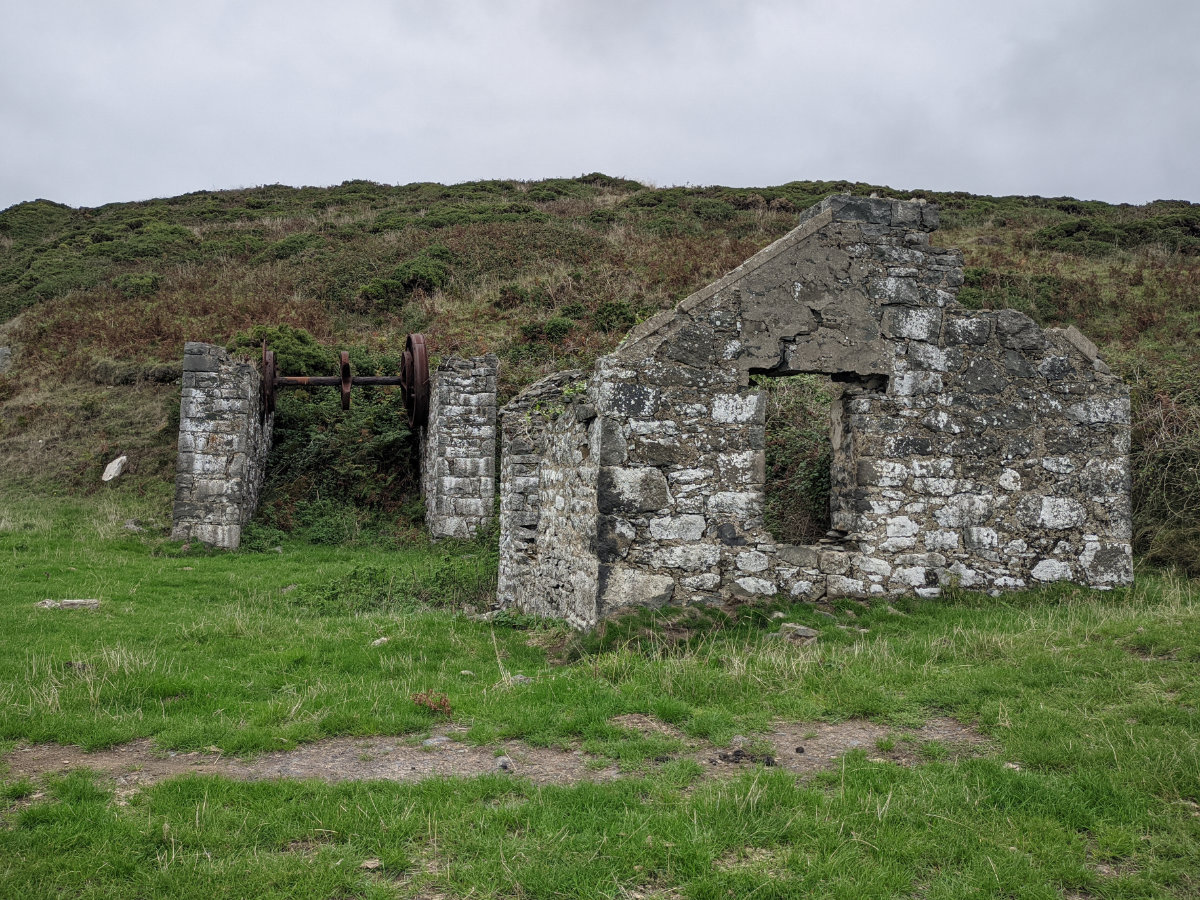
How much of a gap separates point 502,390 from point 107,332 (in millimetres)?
11084

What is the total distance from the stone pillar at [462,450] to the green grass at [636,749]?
18.1 feet

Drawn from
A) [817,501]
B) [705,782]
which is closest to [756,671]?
[705,782]

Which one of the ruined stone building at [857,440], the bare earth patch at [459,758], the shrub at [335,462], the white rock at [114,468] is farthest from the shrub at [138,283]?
the bare earth patch at [459,758]

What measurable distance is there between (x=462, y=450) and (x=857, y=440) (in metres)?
8.33

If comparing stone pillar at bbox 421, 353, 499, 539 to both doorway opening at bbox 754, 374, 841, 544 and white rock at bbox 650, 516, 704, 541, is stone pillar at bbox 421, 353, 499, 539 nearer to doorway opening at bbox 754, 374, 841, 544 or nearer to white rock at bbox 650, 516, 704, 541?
doorway opening at bbox 754, 374, 841, 544

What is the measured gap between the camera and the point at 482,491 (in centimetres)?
1442

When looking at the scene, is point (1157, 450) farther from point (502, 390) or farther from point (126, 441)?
point (126, 441)

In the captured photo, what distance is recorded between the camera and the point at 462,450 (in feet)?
47.2

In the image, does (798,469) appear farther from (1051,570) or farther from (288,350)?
(288,350)

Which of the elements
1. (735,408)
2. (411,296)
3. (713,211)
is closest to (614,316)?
(411,296)

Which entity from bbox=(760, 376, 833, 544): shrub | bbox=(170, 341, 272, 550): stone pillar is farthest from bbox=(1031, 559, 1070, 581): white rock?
bbox=(170, 341, 272, 550): stone pillar

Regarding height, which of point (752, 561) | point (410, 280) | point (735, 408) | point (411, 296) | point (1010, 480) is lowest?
point (752, 561)

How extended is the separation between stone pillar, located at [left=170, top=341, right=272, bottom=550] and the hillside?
993 mm

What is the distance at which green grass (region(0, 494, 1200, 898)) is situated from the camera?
3219 millimetres
